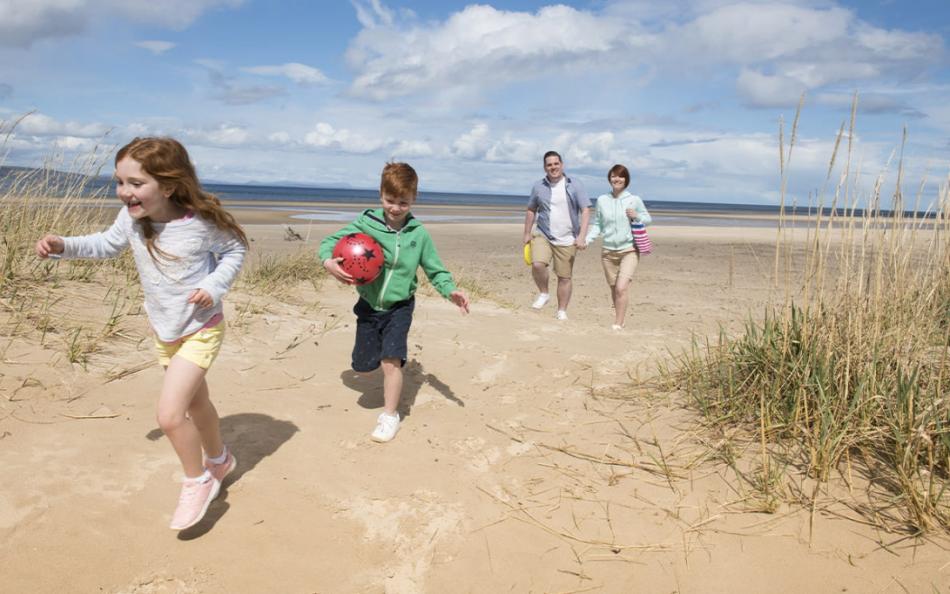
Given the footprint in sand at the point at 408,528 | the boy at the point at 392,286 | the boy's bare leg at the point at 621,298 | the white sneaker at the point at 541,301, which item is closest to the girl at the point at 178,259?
the footprint in sand at the point at 408,528

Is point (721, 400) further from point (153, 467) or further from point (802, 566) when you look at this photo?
point (153, 467)

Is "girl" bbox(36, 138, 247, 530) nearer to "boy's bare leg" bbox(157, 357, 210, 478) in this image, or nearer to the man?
"boy's bare leg" bbox(157, 357, 210, 478)

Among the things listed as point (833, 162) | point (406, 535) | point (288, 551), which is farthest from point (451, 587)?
→ point (833, 162)

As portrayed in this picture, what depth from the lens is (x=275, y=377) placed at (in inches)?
194

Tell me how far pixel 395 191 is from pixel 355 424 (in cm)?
143

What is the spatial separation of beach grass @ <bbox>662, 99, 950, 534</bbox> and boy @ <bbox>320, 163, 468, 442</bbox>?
1.73m

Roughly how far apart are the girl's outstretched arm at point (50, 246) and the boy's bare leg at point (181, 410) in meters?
0.67

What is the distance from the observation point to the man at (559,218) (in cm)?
779

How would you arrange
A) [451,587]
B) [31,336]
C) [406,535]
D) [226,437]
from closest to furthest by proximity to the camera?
1. [451,587]
2. [406,535]
3. [226,437]
4. [31,336]

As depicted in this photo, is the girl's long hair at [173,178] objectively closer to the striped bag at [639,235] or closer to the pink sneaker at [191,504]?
the pink sneaker at [191,504]

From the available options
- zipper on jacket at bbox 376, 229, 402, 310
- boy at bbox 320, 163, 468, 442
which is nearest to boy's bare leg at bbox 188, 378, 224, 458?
boy at bbox 320, 163, 468, 442

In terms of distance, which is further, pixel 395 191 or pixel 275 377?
pixel 275 377

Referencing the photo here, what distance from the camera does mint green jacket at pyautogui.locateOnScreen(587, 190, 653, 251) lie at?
7387 millimetres

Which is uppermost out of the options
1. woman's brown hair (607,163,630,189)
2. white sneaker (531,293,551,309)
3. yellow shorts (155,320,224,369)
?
woman's brown hair (607,163,630,189)
